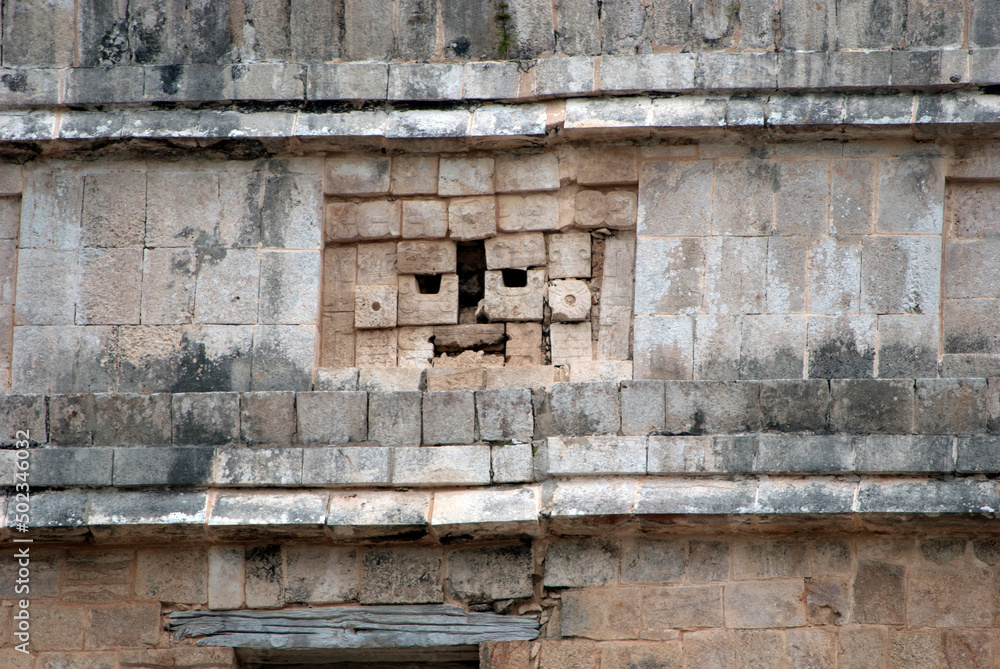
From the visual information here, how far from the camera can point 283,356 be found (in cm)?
614

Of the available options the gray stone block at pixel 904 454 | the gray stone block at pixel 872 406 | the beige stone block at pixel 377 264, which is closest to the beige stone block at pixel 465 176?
the beige stone block at pixel 377 264

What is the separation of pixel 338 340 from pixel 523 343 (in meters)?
1.02

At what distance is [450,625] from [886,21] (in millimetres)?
3873

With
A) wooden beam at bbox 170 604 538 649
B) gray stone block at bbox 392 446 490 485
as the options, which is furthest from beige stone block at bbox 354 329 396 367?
wooden beam at bbox 170 604 538 649

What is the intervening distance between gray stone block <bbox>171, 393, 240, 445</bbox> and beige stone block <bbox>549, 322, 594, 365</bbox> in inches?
66.9

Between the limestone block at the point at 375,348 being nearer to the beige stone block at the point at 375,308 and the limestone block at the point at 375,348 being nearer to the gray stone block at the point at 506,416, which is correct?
the beige stone block at the point at 375,308

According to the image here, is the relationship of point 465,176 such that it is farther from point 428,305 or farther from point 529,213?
point 428,305

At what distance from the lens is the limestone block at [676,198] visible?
615 cm

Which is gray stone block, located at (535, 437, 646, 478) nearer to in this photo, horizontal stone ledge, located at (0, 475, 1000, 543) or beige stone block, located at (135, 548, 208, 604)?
horizontal stone ledge, located at (0, 475, 1000, 543)

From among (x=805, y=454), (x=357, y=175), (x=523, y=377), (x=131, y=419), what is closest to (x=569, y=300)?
(x=523, y=377)

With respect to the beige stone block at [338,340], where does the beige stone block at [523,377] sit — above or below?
below

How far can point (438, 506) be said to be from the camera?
585cm

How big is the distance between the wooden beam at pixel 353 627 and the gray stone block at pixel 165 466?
0.70m

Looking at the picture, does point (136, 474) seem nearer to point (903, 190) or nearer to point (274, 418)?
point (274, 418)
